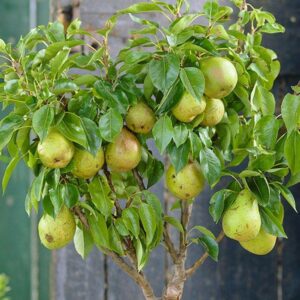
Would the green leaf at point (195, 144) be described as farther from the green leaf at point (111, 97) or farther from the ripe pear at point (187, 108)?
the green leaf at point (111, 97)

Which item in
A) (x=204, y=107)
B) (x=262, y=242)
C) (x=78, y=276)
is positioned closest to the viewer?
(x=204, y=107)

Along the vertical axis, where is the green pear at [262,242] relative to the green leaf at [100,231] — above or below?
below

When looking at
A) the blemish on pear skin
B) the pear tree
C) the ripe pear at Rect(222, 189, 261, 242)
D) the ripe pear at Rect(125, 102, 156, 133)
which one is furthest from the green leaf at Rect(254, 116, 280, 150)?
the blemish on pear skin

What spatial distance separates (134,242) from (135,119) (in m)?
0.27

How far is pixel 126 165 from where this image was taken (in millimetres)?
1351

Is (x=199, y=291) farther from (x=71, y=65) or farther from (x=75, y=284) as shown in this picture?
(x=71, y=65)

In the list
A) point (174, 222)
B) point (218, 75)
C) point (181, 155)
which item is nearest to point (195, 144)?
point (181, 155)

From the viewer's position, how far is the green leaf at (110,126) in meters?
1.27

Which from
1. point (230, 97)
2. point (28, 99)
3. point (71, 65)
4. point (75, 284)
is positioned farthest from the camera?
point (75, 284)

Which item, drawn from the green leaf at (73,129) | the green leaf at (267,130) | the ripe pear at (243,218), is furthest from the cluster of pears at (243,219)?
the green leaf at (73,129)

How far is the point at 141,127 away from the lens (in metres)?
1.35

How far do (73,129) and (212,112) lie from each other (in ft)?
0.92

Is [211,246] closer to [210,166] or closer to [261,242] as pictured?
[261,242]

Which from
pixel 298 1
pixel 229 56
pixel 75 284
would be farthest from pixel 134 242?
pixel 298 1
